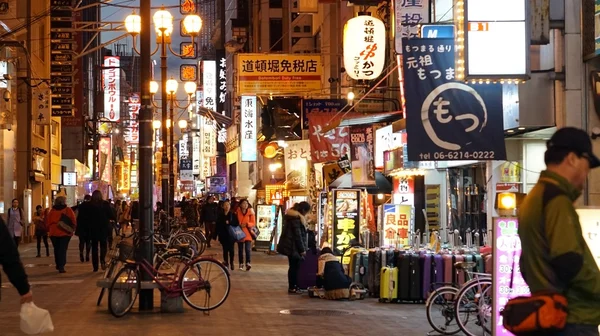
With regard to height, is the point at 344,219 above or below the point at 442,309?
above

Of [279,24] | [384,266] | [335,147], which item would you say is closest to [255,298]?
[384,266]

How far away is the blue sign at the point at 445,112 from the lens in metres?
15.6

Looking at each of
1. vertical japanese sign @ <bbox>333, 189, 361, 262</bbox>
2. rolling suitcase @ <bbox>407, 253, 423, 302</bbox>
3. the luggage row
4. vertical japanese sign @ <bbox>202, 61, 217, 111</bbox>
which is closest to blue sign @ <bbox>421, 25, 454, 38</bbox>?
the luggage row

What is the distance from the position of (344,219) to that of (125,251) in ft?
30.8

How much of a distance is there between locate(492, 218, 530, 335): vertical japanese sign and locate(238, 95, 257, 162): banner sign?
40.8 m

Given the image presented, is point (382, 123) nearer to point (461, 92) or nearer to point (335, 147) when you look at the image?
point (335, 147)

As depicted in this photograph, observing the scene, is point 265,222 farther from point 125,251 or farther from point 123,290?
point 123,290

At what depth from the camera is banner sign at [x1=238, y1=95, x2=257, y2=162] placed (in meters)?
51.7

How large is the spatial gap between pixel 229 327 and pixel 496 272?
4716mm

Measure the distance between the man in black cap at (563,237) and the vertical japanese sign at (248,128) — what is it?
151ft

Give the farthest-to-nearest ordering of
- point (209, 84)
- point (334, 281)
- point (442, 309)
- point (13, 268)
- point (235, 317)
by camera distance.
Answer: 1. point (209, 84)
2. point (334, 281)
3. point (235, 317)
4. point (442, 309)
5. point (13, 268)

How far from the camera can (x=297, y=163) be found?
4103cm

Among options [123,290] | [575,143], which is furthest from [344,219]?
[575,143]

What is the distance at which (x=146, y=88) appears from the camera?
655 inches
